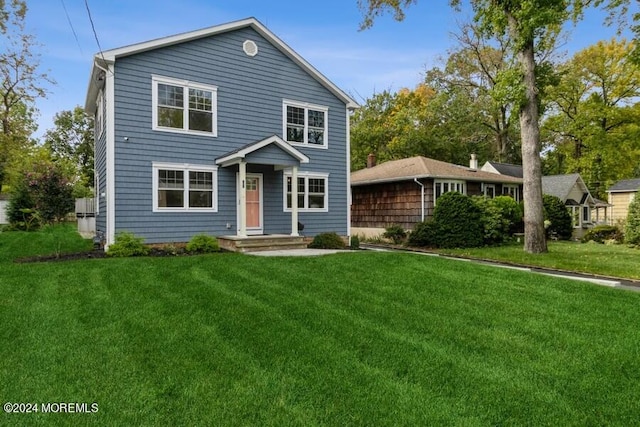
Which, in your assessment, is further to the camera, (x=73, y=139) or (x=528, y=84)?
(x=73, y=139)

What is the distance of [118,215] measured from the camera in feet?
34.9

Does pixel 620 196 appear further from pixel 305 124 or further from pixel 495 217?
pixel 305 124

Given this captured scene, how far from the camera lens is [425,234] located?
48.1 feet

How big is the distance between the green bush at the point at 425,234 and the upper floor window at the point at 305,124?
189 inches

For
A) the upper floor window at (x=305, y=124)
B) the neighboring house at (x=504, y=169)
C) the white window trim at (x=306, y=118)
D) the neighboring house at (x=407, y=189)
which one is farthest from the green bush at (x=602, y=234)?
the upper floor window at (x=305, y=124)

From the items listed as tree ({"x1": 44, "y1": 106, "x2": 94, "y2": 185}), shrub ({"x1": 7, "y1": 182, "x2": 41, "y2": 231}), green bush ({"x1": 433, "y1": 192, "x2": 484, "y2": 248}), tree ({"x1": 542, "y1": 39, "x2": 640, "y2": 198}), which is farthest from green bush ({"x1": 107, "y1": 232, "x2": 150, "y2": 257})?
tree ({"x1": 44, "y1": 106, "x2": 94, "y2": 185})

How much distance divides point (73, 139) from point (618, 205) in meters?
53.2

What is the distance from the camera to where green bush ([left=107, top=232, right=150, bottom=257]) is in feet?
32.4

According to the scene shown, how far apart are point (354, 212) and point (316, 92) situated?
8.15m

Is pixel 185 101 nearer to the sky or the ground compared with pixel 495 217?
nearer to the sky

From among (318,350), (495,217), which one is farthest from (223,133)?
(495,217)

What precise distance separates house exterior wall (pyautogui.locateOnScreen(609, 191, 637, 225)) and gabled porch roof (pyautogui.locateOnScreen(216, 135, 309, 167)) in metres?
27.8

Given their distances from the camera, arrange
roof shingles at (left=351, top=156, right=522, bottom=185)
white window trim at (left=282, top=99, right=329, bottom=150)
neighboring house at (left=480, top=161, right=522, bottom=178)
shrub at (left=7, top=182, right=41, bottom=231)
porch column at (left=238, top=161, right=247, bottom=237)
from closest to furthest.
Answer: porch column at (left=238, top=161, right=247, bottom=237)
white window trim at (left=282, top=99, right=329, bottom=150)
roof shingles at (left=351, top=156, right=522, bottom=185)
shrub at (left=7, top=182, right=41, bottom=231)
neighboring house at (left=480, top=161, right=522, bottom=178)

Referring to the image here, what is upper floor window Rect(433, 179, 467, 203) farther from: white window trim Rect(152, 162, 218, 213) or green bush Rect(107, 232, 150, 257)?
green bush Rect(107, 232, 150, 257)
